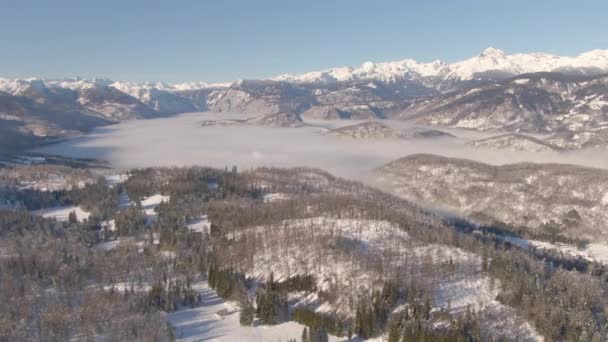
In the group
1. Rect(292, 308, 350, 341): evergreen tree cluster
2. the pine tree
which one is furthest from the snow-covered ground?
Rect(292, 308, 350, 341): evergreen tree cluster

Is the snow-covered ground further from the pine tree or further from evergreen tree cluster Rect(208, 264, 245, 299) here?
evergreen tree cluster Rect(208, 264, 245, 299)

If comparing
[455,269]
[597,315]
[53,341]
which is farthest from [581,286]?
[53,341]

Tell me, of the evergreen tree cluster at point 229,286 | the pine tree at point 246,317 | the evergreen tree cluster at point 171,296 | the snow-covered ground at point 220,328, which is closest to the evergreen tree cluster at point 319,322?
the snow-covered ground at point 220,328

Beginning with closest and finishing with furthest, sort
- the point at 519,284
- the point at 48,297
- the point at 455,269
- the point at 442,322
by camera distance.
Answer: the point at 442,322, the point at 519,284, the point at 48,297, the point at 455,269

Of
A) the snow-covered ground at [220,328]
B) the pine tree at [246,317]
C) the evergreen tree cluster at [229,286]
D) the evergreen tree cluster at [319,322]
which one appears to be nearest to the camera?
the evergreen tree cluster at [319,322]

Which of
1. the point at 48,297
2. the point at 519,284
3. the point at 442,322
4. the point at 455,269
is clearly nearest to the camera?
the point at 442,322

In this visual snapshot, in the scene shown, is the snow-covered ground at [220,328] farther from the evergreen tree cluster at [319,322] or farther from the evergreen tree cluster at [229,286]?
the evergreen tree cluster at [229,286]

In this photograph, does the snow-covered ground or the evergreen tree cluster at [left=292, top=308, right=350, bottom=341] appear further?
the snow-covered ground

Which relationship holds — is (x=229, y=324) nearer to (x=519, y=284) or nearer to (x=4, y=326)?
(x=4, y=326)

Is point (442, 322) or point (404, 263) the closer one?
point (442, 322)
